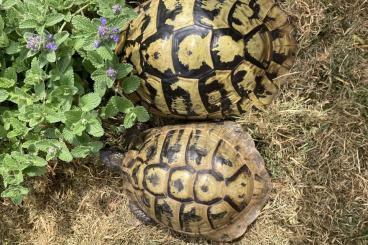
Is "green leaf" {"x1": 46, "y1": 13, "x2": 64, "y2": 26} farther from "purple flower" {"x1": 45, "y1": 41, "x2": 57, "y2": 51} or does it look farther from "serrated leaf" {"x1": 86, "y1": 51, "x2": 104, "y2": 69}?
"serrated leaf" {"x1": 86, "y1": 51, "x2": 104, "y2": 69}

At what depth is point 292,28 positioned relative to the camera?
312 centimetres

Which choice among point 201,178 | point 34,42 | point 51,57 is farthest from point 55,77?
point 201,178

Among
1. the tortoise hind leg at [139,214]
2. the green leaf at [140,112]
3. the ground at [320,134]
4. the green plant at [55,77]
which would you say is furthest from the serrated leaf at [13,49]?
the ground at [320,134]

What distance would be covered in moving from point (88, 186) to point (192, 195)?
38.3 inches

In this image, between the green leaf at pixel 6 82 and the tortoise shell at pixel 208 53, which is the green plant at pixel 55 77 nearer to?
the green leaf at pixel 6 82

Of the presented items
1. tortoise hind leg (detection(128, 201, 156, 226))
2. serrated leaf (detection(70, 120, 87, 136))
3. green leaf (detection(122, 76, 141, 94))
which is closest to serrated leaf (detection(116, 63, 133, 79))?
green leaf (detection(122, 76, 141, 94))

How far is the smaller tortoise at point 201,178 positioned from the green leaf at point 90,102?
597mm

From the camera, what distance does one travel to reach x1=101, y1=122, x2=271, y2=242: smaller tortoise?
2.98 metres

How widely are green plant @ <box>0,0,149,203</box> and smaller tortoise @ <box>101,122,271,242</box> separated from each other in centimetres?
42

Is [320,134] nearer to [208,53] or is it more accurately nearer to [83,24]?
[208,53]

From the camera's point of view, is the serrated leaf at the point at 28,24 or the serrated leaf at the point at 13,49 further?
the serrated leaf at the point at 13,49

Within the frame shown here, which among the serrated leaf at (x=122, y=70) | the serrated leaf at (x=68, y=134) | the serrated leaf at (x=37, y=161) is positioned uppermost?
the serrated leaf at (x=122, y=70)

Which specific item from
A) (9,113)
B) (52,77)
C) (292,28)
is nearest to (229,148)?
(292,28)

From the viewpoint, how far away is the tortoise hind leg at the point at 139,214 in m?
3.45
